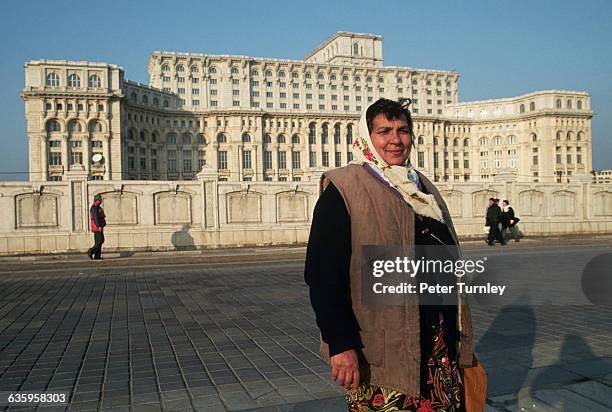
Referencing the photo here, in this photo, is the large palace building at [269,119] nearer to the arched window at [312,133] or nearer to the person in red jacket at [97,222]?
the arched window at [312,133]

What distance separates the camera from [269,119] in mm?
97312

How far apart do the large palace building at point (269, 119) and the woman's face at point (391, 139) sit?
3192 inches

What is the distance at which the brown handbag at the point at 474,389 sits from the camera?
260 cm

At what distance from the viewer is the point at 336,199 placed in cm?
242

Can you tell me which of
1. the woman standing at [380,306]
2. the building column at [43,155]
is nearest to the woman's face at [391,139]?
the woman standing at [380,306]

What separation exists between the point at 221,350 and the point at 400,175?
12.9ft

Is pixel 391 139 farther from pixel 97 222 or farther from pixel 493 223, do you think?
pixel 493 223

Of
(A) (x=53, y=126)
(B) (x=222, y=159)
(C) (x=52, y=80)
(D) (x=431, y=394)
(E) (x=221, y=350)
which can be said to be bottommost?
(E) (x=221, y=350)

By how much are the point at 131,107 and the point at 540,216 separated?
74.0 metres

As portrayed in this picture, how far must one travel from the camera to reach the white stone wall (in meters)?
20.2

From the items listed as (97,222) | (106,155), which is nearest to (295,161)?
(106,155)

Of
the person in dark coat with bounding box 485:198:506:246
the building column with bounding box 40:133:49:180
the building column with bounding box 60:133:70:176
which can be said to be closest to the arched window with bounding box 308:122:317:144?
the building column with bounding box 60:133:70:176

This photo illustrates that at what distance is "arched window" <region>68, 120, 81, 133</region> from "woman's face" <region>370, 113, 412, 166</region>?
85136 mm

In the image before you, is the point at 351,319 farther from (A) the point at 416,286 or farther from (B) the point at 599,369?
(B) the point at 599,369
